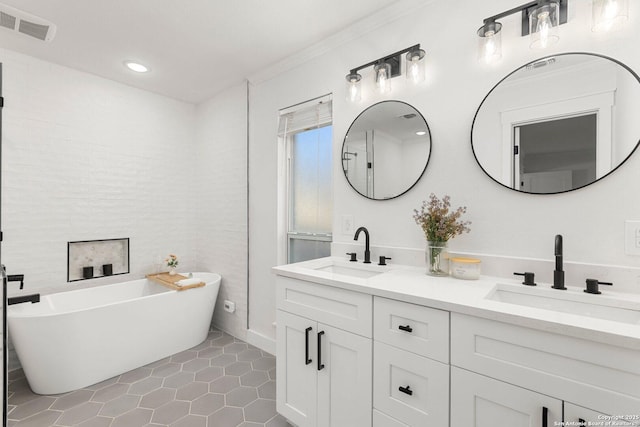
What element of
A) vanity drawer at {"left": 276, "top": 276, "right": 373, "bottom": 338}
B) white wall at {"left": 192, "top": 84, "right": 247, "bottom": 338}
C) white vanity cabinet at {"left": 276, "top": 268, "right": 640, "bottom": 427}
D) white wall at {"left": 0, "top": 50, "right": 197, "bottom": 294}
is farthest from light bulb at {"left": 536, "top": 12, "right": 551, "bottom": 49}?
white wall at {"left": 0, "top": 50, "right": 197, "bottom": 294}

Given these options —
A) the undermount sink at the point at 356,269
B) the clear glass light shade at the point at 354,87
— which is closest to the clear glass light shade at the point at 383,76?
the clear glass light shade at the point at 354,87

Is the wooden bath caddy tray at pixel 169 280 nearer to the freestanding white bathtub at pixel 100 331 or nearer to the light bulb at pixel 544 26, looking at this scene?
the freestanding white bathtub at pixel 100 331

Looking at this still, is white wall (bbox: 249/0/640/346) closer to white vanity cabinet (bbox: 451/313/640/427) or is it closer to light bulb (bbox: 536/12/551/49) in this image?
light bulb (bbox: 536/12/551/49)

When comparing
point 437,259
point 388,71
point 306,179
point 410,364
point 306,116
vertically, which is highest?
point 388,71

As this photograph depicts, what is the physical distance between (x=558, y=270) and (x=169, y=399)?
7.86 ft

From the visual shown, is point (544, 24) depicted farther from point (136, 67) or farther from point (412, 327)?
point (136, 67)

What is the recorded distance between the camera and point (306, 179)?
2551 millimetres

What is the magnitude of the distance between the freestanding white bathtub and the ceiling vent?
193cm

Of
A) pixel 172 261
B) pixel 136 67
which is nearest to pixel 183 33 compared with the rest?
pixel 136 67

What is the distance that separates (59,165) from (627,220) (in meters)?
3.84

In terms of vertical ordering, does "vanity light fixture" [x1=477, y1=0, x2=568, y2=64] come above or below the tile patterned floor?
above

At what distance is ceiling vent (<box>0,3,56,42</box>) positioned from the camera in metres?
1.88

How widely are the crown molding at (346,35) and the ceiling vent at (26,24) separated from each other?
146 centimetres

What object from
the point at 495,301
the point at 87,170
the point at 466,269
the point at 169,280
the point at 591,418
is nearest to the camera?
the point at 591,418
